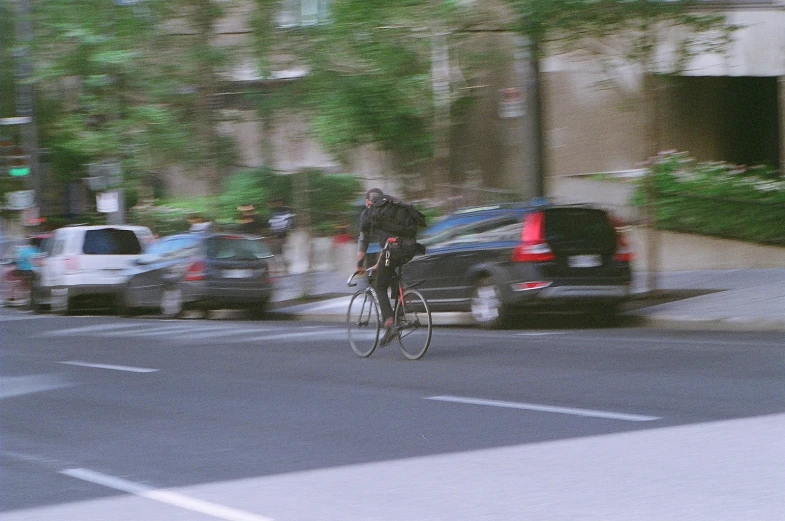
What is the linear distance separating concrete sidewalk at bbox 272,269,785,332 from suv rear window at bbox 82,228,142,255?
305 cm

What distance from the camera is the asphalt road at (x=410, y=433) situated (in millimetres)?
5898

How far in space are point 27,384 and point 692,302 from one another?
930cm

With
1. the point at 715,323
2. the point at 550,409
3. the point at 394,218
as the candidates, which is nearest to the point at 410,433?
the point at 550,409

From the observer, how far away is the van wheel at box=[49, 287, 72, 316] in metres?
24.4

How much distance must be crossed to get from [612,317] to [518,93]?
160 inches

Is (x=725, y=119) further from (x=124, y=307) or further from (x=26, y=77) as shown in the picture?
(x=26, y=77)

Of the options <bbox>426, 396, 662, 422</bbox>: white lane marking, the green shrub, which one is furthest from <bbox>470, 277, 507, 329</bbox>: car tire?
the green shrub

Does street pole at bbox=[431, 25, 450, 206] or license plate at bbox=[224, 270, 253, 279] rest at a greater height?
street pole at bbox=[431, 25, 450, 206]

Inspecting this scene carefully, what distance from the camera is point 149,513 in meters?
5.88

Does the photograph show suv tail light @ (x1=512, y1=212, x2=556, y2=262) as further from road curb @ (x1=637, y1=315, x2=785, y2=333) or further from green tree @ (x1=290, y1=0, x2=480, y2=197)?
green tree @ (x1=290, y1=0, x2=480, y2=197)

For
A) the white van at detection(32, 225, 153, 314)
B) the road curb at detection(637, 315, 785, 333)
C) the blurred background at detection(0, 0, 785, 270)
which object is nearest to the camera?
the road curb at detection(637, 315, 785, 333)

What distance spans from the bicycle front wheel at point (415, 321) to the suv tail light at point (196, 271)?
9.44m

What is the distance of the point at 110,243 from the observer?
80.4ft

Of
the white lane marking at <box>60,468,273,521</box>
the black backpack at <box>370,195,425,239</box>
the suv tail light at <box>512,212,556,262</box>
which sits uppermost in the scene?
the black backpack at <box>370,195,425,239</box>
